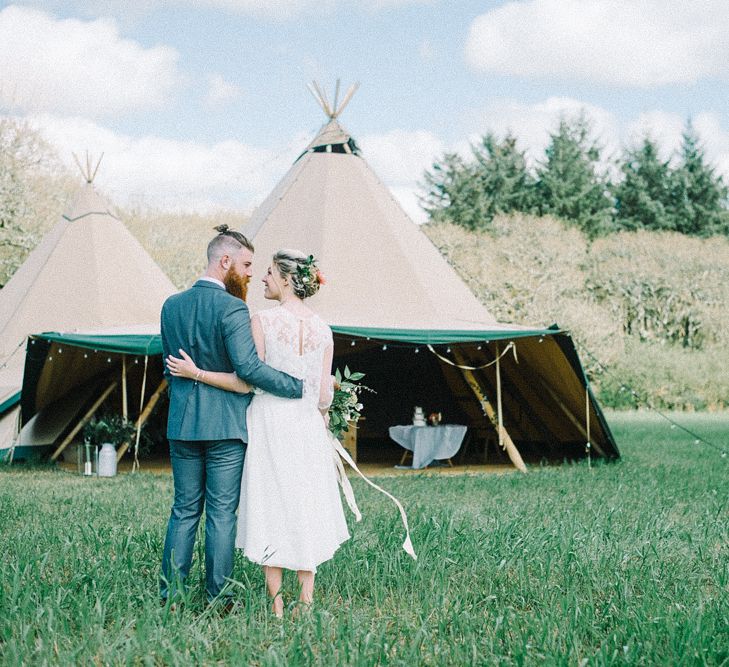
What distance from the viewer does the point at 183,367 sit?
3111 millimetres

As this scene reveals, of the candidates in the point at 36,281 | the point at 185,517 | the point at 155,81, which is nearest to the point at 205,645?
the point at 185,517

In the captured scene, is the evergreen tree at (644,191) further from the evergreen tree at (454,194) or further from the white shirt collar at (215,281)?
the white shirt collar at (215,281)

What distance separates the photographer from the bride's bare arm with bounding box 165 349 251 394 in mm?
3107

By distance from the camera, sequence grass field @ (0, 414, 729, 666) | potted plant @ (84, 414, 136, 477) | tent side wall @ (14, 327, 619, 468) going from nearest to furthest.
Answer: grass field @ (0, 414, 729, 666) → tent side wall @ (14, 327, 619, 468) → potted plant @ (84, 414, 136, 477)

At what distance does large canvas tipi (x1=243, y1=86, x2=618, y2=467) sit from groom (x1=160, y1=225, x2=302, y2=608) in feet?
14.8

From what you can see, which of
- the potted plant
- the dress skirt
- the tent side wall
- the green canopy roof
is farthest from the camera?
the potted plant

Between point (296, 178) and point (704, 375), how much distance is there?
586 inches

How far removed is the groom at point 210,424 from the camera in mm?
3086

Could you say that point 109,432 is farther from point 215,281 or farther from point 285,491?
point 285,491

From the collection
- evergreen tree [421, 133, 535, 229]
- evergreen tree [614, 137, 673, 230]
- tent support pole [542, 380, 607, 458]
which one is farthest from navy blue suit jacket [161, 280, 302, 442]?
evergreen tree [614, 137, 673, 230]

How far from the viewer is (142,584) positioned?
3291 millimetres

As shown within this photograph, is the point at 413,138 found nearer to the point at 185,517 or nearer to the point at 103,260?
the point at 103,260

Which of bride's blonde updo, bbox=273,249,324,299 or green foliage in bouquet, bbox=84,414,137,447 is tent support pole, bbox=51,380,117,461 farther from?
bride's blonde updo, bbox=273,249,324,299

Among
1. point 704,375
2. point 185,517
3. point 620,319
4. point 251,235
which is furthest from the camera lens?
point 620,319
